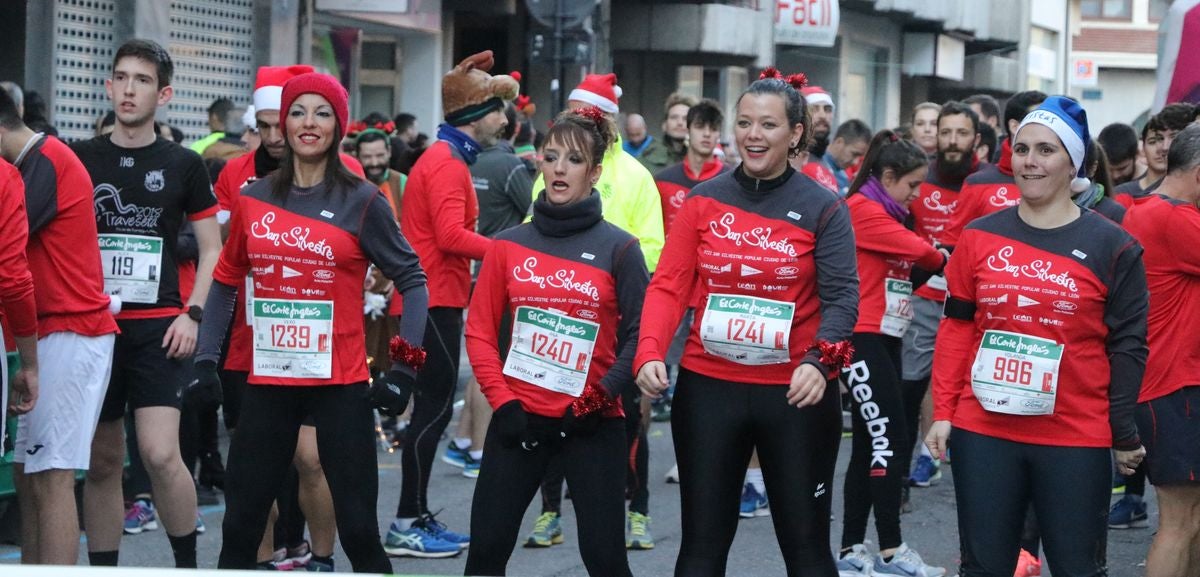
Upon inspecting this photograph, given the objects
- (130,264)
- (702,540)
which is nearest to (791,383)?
(702,540)

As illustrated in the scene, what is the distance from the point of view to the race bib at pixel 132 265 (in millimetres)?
6473

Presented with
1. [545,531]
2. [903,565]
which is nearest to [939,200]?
[903,565]

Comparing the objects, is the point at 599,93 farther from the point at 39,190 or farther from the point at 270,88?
the point at 39,190

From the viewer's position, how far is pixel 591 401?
546 cm

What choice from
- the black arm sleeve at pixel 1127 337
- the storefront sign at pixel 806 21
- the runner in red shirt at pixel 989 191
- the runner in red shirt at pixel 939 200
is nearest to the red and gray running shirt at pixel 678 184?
the runner in red shirt at pixel 939 200

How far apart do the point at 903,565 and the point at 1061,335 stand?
7.30 feet

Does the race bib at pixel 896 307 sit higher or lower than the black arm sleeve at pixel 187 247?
lower

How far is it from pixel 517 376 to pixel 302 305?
75 cm

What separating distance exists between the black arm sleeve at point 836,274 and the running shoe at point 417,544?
2.77 m

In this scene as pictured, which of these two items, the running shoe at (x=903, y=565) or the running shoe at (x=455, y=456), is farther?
the running shoe at (x=455, y=456)

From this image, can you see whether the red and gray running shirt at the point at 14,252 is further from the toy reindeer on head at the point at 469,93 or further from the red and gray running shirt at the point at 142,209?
the toy reindeer on head at the point at 469,93

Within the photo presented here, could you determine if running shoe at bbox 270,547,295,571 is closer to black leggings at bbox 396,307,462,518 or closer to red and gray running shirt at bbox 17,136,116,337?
black leggings at bbox 396,307,462,518

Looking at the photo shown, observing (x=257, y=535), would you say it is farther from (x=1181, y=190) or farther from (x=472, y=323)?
(x=1181, y=190)

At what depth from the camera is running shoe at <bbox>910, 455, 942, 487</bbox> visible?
31.7 ft
